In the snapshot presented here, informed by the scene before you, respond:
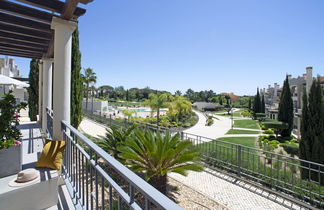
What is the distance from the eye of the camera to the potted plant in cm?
230

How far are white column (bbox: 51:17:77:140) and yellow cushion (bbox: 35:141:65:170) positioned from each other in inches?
18.8

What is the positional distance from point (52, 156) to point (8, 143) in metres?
0.58

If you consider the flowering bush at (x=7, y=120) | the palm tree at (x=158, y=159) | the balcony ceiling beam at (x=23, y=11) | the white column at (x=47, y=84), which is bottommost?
the palm tree at (x=158, y=159)

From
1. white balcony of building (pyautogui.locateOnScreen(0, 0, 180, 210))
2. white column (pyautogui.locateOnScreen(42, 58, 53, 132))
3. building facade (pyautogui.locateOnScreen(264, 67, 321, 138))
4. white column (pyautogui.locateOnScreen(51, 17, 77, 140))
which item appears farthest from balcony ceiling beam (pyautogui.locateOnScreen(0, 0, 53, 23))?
building facade (pyautogui.locateOnScreen(264, 67, 321, 138))

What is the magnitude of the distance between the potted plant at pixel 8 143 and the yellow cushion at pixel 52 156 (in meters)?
0.28

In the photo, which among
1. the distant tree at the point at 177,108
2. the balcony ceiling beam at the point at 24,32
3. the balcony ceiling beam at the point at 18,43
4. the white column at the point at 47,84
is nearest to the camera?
the balcony ceiling beam at the point at 24,32

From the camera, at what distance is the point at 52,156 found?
2.63 m

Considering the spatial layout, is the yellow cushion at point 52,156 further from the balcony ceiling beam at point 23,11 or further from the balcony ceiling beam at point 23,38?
the balcony ceiling beam at point 23,38

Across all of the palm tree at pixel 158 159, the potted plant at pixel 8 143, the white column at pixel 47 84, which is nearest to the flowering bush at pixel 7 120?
the potted plant at pixel 8 143

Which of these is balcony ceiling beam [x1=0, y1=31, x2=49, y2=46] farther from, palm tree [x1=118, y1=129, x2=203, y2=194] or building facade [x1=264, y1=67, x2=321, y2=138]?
building facade [x1=264, y1=67, x2=321, y2=138]

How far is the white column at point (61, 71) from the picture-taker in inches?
122

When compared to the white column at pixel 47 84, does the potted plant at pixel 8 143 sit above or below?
below

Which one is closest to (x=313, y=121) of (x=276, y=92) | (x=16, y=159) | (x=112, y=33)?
(x=16, y=159)

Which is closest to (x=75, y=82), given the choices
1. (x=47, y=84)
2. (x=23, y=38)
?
(x=47, y=84)
